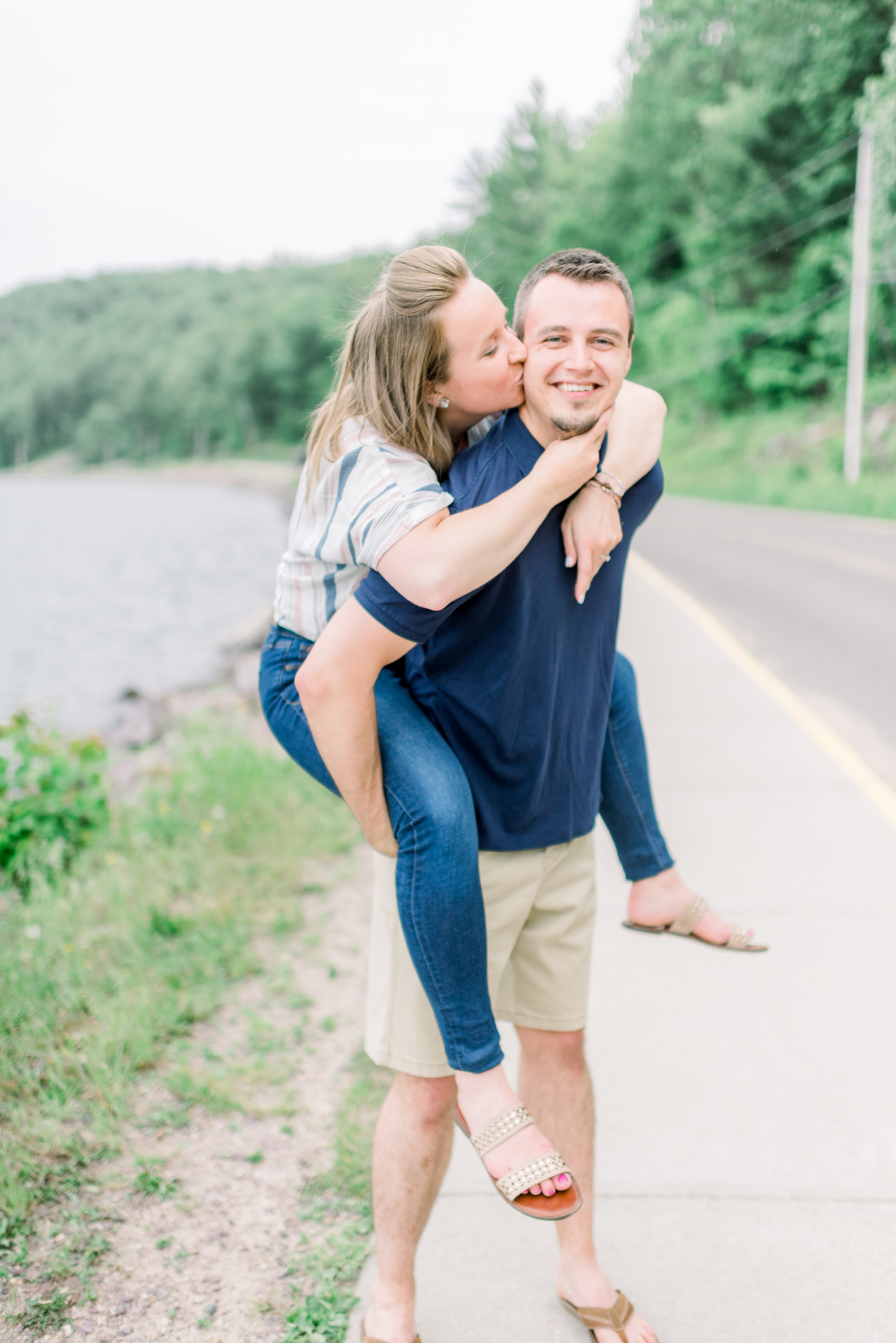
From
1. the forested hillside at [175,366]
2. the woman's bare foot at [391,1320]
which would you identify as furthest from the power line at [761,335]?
the forested hillside at [175,366]

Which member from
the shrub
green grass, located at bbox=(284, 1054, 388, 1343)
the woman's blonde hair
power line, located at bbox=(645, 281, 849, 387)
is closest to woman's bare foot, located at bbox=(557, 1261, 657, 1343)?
green grass, located at bbox=(284, 1054, 388, 1343)

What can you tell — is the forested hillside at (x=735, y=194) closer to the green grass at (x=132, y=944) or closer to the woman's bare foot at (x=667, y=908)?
the green grass at (x=132, y=944)

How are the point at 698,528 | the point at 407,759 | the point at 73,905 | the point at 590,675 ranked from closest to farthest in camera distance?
the point at 407,759 → the point at 590,675 → the point at 73,905 → the point at 698,528

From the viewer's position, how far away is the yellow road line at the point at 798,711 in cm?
519

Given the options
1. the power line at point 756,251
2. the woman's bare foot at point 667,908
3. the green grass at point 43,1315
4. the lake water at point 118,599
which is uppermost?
the power line at point 756,251

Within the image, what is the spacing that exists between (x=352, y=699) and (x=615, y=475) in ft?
2.16

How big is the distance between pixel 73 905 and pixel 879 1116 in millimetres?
3017

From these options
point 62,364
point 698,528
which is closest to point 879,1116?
point 698,528

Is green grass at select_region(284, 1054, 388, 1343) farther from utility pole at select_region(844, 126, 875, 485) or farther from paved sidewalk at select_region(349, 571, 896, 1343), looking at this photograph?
utility pole at select_region(844, 126, 875, 485)

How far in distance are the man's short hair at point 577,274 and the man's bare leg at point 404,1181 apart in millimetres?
1442

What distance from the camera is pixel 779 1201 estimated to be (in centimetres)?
251

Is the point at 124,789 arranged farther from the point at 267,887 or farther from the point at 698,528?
the point at 698,528

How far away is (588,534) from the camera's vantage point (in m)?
1.89

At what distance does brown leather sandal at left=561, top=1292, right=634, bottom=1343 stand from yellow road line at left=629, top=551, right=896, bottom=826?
3030 millimetres
